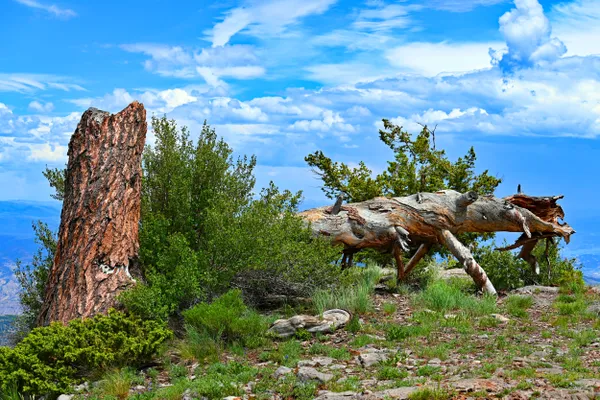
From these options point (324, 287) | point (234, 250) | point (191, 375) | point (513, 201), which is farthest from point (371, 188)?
point (191, 375)

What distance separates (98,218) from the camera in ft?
40.7

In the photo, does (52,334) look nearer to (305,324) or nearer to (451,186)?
(305,324)

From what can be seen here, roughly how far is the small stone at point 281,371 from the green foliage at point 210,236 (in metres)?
3.02

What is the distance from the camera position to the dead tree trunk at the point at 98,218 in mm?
11836

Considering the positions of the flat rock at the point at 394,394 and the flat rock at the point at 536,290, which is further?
the flat rock at the point at 536,290

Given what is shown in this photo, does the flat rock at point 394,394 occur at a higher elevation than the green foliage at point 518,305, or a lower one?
lower

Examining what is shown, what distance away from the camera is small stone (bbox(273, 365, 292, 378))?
29.1 ft

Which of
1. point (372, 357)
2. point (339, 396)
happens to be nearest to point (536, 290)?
point (372, 357)

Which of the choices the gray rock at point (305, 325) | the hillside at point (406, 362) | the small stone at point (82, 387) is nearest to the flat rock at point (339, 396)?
the hillside at point (406, 362)

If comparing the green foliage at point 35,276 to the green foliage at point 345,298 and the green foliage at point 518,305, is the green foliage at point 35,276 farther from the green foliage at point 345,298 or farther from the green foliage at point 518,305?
the green foliage at point 518,305

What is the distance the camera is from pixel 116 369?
9852 mm

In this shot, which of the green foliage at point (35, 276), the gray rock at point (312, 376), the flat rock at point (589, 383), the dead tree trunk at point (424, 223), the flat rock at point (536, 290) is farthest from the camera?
the dead tree trunk at point (424, 223)

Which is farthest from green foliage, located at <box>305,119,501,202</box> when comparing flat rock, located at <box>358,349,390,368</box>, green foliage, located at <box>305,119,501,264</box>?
flat rock, located at <box>358,349,390,368</box>

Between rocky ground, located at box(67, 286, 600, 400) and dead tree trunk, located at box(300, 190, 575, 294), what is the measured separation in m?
3.57
